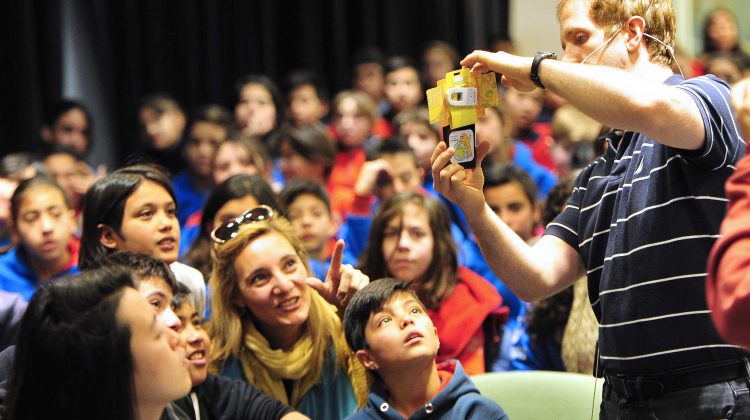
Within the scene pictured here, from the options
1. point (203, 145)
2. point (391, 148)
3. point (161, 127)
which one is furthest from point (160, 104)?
point (391, 148)

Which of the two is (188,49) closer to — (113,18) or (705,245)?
(113,18)

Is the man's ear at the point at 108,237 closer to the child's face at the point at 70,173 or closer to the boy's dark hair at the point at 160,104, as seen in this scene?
the child's face at the point at 70,173

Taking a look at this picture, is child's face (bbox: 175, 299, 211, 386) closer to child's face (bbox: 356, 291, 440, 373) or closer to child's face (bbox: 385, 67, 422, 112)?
child's face (bbox: 356, 291, 440, 373)

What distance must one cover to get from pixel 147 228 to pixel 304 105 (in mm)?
3895

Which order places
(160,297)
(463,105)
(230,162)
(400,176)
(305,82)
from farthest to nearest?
(305,82) → (230,162) → (400,176) → (160,297) → (463,105)

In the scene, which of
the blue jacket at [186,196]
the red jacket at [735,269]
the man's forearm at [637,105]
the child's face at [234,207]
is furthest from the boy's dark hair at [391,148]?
the red jacket at [735,269]

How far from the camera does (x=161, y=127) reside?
20.5ft

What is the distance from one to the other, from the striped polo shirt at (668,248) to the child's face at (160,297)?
95 cm

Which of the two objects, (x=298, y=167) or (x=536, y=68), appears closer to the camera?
(x=536, y=68)

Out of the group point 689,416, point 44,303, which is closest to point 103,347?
point 44,303

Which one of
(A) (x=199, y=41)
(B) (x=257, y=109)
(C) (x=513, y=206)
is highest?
(A) (x=199, y=41)

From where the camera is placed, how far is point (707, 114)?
5.59 ft

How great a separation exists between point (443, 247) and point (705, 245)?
5.51 ft

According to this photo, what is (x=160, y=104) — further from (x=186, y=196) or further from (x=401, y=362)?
(x=401, y=362)
